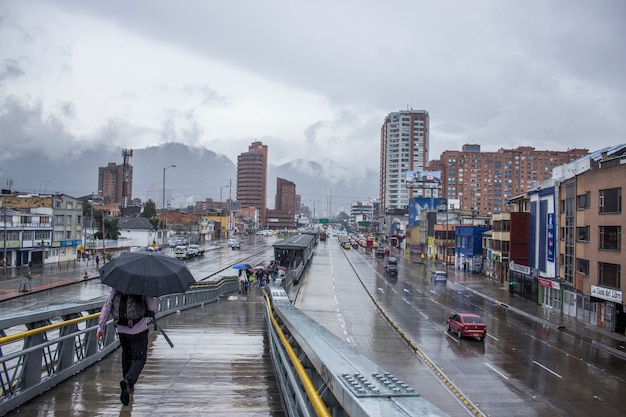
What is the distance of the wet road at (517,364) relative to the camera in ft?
55.7

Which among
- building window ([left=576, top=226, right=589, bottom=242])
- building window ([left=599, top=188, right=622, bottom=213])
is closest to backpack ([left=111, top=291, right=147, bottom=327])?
building window ([left=599, top=188, right=622, bottom=213])

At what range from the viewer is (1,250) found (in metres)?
54.7

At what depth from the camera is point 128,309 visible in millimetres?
6023

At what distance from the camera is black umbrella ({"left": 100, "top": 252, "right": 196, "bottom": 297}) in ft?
Answer: 19.6

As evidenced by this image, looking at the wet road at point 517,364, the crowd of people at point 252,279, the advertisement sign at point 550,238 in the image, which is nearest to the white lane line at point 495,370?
the wet road at point 517,364

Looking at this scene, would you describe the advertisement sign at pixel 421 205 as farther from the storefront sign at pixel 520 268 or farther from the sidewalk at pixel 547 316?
the storefront sign at pixel 520 268

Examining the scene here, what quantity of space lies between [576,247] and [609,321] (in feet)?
19.3

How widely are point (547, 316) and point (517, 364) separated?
1575 cm

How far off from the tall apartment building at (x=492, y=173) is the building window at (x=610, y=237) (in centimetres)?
13850

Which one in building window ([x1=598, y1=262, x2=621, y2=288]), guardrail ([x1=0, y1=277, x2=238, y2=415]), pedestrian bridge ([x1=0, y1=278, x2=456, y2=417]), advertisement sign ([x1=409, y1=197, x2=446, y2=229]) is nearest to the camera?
pedestrian bridge ([x1=0, y1=278, x2=456, y2=417])

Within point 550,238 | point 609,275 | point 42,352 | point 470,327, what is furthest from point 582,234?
point 42,352

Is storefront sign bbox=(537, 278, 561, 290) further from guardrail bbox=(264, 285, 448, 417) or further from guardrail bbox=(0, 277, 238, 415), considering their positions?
guardrail bbox=(264, 285, 448, 417)

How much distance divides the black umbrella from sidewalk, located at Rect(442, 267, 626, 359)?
83.9 feet

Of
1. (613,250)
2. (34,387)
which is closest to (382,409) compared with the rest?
(34,387)
